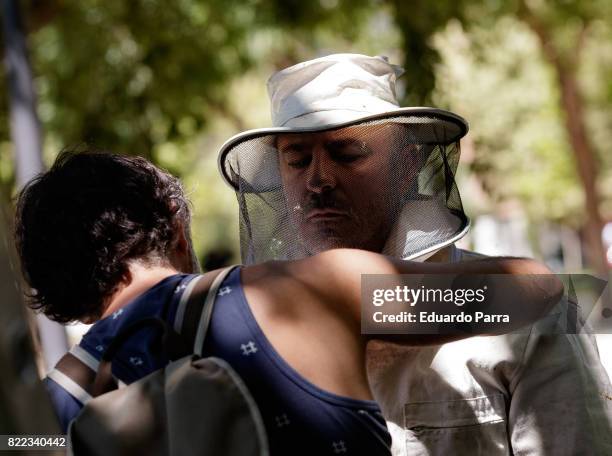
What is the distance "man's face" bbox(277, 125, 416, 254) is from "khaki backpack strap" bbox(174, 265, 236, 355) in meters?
0.96

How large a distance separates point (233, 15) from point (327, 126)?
26.3ft

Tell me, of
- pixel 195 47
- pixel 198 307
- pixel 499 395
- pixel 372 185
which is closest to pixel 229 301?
pixel 198 307

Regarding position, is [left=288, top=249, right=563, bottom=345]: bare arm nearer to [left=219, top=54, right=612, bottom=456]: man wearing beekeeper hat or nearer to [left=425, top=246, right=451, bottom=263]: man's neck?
[left=219, top=54, right=612, bottom=456]: man wearing beekeeper hat

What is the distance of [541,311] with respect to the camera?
2.13 meters

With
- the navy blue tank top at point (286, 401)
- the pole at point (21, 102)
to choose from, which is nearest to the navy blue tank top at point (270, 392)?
the navy blue tank top at point (286, 401)

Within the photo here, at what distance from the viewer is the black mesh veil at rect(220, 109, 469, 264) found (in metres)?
3.01

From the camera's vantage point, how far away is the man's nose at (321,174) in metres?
3.05

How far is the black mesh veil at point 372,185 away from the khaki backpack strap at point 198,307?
970 mm

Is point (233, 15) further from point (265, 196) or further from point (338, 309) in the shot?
point (338, 309)

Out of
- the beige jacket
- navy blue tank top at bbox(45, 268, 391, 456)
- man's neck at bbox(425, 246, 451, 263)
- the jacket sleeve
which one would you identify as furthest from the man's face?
navy blue tank top at bbox(45, 268, 391, 456)

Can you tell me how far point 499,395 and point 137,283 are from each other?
1058mm

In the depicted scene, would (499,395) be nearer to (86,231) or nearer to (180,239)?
(180,239)

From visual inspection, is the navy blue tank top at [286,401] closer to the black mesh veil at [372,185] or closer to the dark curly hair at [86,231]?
the dark curly hair at [86,231]

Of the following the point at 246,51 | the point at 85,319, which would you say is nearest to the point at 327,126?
the point at 85,319
